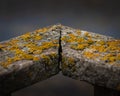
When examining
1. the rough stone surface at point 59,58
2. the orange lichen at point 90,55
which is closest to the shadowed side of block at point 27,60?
the rough stone surface at point 59,58

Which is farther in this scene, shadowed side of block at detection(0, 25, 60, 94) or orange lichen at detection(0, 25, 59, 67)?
orange lichen at detection(0, 25, 59, 67)

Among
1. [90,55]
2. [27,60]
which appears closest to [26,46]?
[27,60]

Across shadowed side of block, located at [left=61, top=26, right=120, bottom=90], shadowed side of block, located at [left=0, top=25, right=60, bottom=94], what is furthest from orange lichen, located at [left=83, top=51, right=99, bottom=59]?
shadowed side of block, located at [left=0, top=25, right=60, bottom=94]

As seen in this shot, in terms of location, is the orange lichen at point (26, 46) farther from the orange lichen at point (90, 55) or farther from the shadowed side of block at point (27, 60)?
the orange lichen at point (90, 55)

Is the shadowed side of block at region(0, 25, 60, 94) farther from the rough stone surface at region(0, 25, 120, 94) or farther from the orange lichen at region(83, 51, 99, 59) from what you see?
the orange lichen at region(83, 51, 99, 59)

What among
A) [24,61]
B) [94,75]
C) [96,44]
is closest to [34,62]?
[24,61]

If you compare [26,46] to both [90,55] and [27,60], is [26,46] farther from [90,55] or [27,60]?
[90,55]

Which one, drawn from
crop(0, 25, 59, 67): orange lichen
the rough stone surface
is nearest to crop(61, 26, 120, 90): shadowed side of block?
the rough stone surface

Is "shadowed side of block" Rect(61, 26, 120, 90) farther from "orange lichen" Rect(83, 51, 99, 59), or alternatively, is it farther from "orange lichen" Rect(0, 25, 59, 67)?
"orange lichen" Rect(0, 25, 59, 67)

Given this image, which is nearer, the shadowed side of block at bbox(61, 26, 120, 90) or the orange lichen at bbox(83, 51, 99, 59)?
the shadowed side of block at bbox(61, 26, 120, 90)

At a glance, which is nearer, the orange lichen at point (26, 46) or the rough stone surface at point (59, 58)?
the rough stone surface at point (59, 58)
